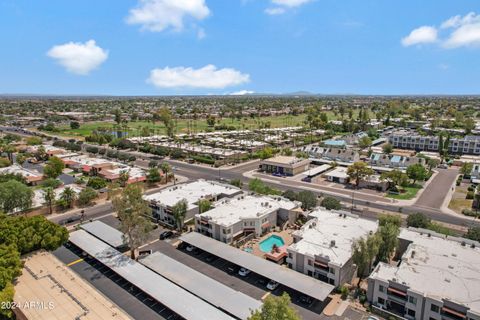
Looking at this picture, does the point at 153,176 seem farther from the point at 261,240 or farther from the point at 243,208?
the point at 261,240

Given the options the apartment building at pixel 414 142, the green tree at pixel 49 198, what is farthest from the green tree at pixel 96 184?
the apartment building at pixel 414 142

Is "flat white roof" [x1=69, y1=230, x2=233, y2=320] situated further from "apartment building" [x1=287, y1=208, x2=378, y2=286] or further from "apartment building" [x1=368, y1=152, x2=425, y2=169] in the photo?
"apartment building" [x1=368, y1=152, x2=425, y2=169]

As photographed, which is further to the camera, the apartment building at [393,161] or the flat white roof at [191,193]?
the apartment building at [393,161]

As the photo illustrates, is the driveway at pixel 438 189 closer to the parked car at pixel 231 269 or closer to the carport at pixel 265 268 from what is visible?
the carport at pixel 265 268

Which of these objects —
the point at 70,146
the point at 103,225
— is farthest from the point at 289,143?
the point at 103,225

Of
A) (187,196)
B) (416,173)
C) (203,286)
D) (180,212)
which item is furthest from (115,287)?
(416,173)

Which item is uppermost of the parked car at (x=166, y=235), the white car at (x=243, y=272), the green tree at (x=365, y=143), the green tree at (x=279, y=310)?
the green tree at (x=279, y=310)
